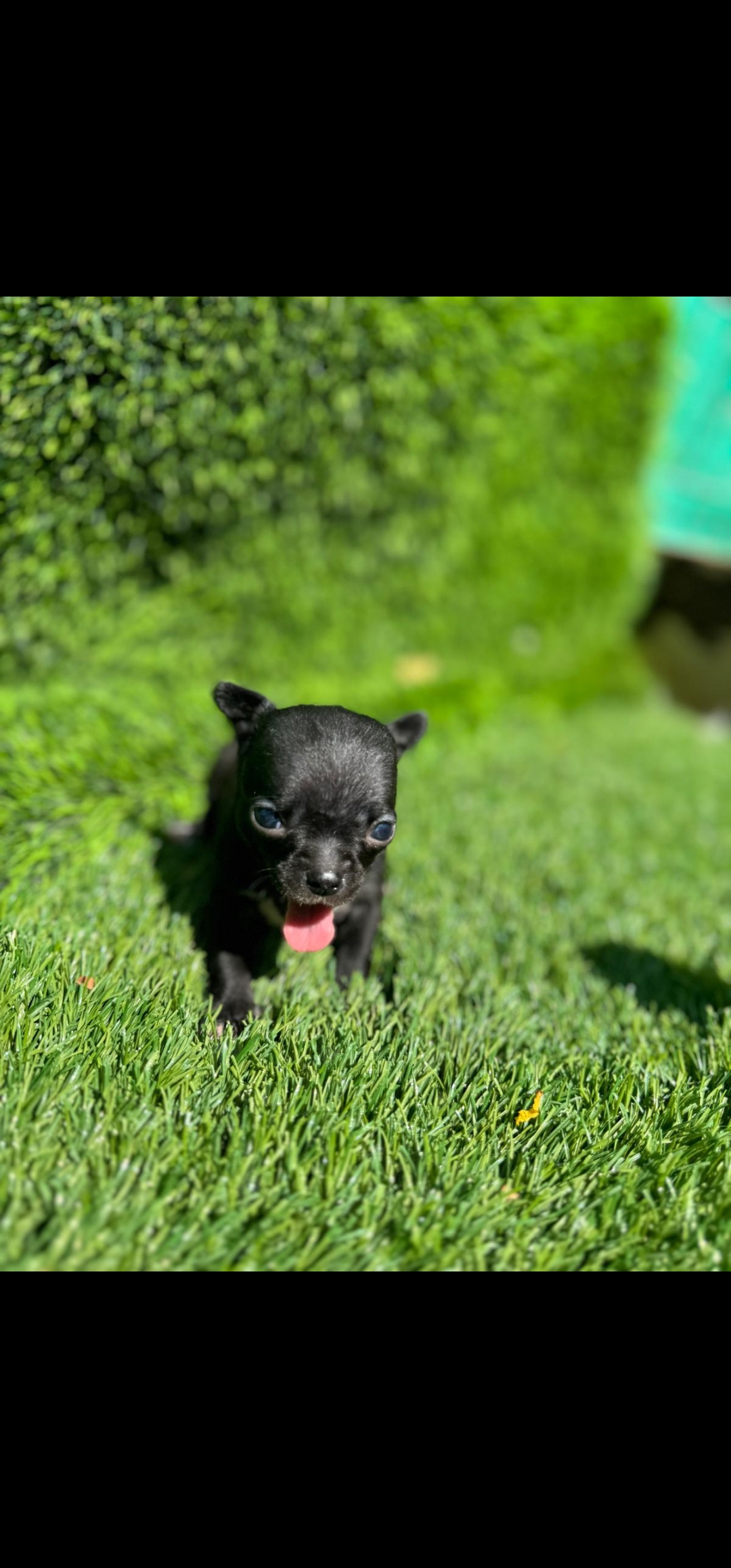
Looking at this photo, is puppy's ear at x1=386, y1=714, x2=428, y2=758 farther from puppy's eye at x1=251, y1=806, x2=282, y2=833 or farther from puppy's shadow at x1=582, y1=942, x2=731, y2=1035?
puppy's shadow at x1=582, y1=942, x2=731, y2=1035

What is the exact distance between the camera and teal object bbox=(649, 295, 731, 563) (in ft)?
25.7

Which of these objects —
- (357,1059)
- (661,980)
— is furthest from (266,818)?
(661,980)

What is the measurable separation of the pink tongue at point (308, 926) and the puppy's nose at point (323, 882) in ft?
0.37

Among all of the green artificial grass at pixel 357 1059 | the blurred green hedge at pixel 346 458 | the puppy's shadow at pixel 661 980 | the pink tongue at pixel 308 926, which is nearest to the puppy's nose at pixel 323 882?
the pink tongue at pixel 308 926

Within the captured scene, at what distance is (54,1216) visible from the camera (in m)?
1.76

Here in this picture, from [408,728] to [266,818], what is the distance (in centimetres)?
59

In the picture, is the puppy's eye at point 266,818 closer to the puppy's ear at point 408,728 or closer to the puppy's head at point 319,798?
the puppy's head at point 319,798

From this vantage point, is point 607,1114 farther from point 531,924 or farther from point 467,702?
point 467,702

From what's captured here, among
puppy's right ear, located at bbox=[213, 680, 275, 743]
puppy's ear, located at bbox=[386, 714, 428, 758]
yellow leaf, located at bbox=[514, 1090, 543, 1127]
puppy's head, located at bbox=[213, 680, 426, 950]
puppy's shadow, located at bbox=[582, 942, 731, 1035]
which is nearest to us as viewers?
puppy's head, located at bbox=[213, 680, 426, 950]

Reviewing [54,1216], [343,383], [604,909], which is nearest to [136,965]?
[54,1216]

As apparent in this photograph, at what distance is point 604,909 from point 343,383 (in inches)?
127

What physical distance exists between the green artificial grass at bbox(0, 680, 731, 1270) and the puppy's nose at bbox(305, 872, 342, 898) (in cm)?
45

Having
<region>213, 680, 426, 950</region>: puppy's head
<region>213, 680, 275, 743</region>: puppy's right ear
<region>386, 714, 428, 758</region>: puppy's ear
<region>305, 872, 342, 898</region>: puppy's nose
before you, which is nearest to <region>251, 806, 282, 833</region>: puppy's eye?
<region>213, 680, 426, 950</region>: puppy's head

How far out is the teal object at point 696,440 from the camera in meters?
7.85
